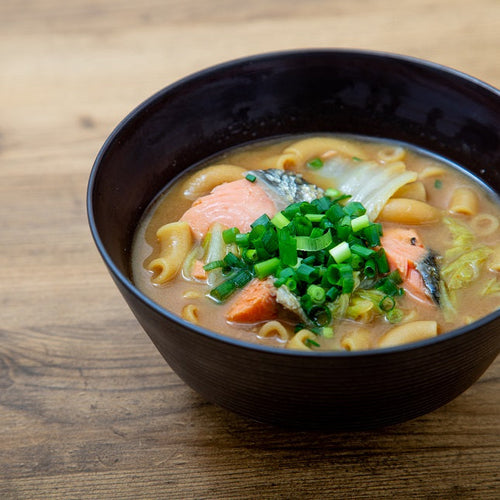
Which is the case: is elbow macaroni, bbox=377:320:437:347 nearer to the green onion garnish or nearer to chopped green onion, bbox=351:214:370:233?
the green onion garnish

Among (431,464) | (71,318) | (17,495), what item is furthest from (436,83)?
(17,495)

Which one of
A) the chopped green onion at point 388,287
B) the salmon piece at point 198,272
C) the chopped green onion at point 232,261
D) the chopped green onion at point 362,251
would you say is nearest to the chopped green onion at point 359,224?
the chopped green onion at point 362,251

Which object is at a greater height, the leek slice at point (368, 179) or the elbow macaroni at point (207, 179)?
the leek slice at point (368, 179)

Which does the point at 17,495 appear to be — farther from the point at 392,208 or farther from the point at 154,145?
the point at 392,208

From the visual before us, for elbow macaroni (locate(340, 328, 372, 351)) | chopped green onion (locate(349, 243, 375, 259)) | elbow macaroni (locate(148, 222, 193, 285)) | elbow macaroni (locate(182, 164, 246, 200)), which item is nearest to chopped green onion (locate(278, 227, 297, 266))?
chopped green onion (locate(349, 243, 375, 259))

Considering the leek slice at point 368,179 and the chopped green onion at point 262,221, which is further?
the leek slice at point 368,179

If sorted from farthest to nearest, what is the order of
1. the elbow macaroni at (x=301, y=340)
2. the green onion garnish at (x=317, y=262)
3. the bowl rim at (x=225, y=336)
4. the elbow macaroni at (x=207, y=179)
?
the elbow macaroni at (x=207, y=179), the green onion garnish at (x=317, y=262), the elbow macaroni at (x=301, y=340), the bowl rim at (x=225, y=336)

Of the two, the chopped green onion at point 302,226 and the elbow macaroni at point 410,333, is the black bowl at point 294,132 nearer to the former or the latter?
the elbow macaroni at point 410,333

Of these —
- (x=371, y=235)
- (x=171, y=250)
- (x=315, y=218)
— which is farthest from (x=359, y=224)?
(x=171, y=250)

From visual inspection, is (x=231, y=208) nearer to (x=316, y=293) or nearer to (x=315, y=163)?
(x=315, y=163)
